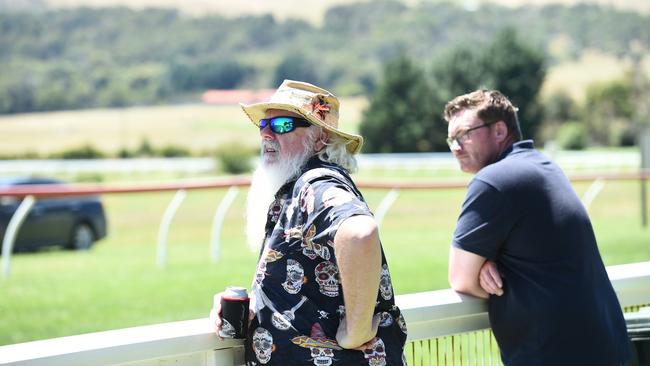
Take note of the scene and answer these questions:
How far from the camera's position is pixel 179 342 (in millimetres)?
2727

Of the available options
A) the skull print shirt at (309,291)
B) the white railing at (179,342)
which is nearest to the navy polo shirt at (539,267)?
the white railing at (179,342)

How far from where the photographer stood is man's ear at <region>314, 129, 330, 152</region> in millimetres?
3031

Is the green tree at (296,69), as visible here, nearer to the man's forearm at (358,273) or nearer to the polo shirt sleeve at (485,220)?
the polo shirt sleeve at (485,220)

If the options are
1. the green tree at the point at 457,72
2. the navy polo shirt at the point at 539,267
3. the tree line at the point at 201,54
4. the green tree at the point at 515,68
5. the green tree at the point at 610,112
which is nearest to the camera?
the navy polo shirt at the point at 539,267

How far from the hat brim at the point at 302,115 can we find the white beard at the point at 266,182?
8cm

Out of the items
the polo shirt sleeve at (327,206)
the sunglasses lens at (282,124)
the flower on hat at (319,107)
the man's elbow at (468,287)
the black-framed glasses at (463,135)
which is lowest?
the man's elbow at (468,287)

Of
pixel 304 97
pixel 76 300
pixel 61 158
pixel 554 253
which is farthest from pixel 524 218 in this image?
pixel 61 158

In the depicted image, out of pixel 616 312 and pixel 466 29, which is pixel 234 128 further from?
pixel 616 312

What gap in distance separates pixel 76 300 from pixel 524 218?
20.4 feet

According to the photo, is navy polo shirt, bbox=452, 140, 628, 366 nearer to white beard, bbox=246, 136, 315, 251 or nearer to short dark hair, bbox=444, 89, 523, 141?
short dark hair, bbox=444, 89, 523, 141

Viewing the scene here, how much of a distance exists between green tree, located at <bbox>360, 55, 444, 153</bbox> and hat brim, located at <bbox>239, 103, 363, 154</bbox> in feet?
240

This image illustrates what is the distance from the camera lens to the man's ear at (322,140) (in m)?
3.03

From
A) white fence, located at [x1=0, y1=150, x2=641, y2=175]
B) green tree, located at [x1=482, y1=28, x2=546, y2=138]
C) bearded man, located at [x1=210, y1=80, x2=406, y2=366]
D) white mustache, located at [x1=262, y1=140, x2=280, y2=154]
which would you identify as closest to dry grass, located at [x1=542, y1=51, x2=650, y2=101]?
green tree, located at [x1=482, y1=28, x2=546, y2=138]

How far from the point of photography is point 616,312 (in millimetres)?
3420
